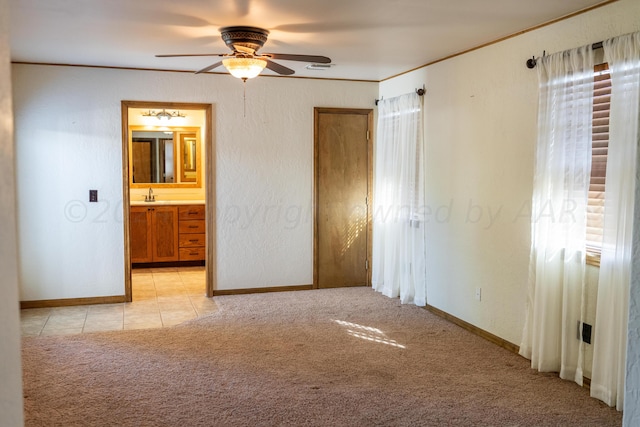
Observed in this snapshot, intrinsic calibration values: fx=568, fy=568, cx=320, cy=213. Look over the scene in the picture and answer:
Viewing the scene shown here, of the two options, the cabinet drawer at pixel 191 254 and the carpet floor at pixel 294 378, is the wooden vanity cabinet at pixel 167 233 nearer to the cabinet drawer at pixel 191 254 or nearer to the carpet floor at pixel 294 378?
the cabinet drawer at pixel 191 254

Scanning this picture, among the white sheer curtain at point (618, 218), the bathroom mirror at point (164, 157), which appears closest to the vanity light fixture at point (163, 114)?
the bathroom mirror at point (164, 157)

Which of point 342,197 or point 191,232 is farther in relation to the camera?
point 191,232

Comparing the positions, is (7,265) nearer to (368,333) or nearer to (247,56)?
(247,56)

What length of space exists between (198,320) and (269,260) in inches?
54.2

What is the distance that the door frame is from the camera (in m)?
5.82

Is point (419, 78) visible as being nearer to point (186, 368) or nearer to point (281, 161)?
point (281, 161)

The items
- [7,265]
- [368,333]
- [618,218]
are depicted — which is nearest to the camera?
[7,265]

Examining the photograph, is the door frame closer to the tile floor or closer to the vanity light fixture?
the tile floor

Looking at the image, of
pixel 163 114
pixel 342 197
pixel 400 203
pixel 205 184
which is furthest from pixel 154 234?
pixel 400 203

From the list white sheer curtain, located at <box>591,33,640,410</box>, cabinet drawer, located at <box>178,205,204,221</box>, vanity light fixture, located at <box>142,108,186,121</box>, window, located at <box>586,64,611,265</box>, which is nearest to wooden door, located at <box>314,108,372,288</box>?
cabinet drawer, located at <box>178,205,204,221</box>

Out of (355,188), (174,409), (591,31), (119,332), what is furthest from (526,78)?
(119,332)

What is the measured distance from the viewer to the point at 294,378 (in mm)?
3791

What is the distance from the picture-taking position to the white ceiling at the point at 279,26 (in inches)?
138

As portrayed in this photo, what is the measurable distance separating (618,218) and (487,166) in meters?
1.48
